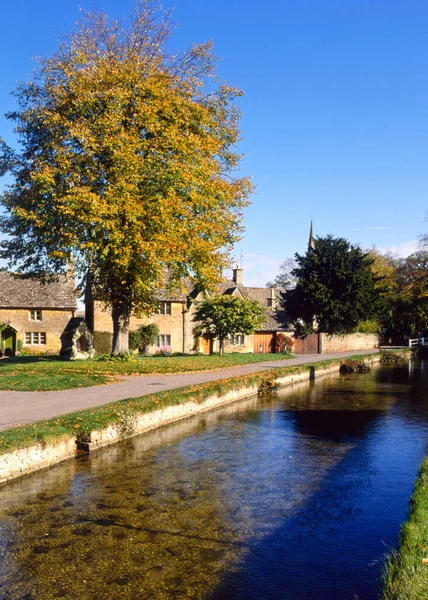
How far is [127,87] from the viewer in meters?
28.7

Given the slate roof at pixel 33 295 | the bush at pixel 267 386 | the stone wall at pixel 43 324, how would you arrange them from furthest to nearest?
the slate roof at pixel 33 295, the stone wall at pixel 43 324, the bush at pixel 267 386

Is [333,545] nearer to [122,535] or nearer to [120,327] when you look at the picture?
[122,535]

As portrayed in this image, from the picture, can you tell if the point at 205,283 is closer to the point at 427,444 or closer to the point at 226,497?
the point at 427,444

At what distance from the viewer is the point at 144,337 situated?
48.6 metres

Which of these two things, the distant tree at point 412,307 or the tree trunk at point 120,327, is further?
the distant tree at point 412,307

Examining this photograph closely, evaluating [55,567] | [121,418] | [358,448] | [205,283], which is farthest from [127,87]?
[55,567]

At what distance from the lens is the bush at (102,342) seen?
47312mm

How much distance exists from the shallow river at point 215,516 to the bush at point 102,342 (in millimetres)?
30471

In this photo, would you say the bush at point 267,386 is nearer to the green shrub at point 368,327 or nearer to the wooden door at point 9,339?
the wooden door at point 9,339

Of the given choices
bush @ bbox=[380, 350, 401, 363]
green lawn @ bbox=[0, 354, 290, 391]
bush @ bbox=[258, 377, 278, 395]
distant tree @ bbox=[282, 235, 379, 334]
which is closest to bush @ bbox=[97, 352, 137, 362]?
green lawn @ bbox=[0, 354, 290, 391]

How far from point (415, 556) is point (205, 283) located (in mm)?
26425

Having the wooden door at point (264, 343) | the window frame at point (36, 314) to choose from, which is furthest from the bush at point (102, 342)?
the wooden door at point (264, 343)

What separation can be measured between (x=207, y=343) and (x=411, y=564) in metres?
46.4

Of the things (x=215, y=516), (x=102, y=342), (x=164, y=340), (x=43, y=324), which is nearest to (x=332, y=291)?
(x=164, y=340)
